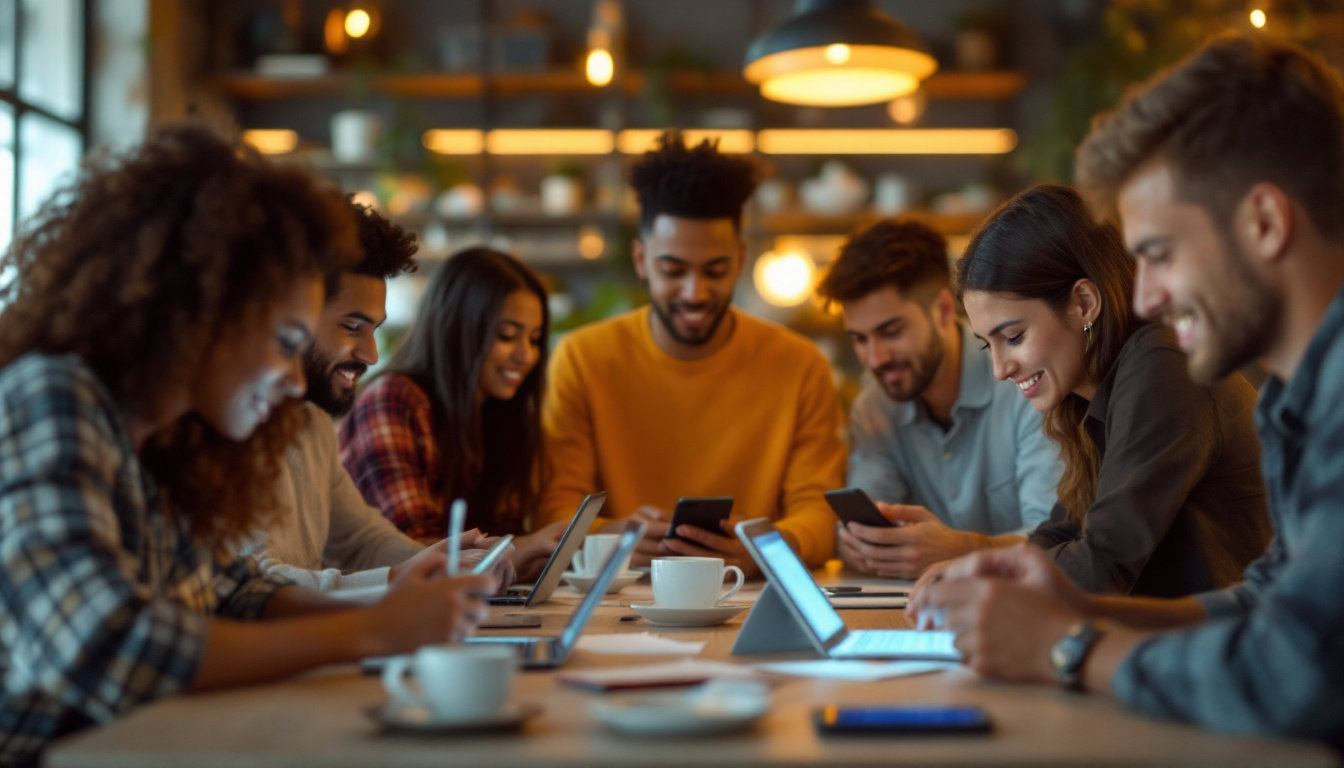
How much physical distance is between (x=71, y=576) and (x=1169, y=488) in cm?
144

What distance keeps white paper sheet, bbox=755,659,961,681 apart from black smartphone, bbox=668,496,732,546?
91 centimetres

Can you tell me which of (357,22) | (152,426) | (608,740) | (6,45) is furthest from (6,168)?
(608,740)

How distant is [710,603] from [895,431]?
1.50 m

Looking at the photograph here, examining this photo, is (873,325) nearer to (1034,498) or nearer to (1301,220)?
(1034,498)

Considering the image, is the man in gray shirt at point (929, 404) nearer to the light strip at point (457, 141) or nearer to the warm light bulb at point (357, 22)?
the light strip at point (457, 141)

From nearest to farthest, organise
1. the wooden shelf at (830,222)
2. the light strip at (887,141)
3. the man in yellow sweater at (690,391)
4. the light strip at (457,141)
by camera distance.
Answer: the man in yellow sweater at (690,391)
the wooden shelf at (830,222)
the light strip at (887,141)
the light strip at (457,141)

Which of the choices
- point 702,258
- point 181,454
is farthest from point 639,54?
point 181,454

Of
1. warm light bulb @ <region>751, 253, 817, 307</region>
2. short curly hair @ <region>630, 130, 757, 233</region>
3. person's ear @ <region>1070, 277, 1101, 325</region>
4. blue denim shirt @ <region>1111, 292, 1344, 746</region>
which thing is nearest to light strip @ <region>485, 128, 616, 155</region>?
warm light bulb @ <region>751, 253, 817, 307</region>

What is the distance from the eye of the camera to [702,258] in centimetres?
320

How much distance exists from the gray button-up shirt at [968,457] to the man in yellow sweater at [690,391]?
12cm

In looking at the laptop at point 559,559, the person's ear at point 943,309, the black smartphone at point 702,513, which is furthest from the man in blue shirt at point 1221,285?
the person's ear at point 943,309

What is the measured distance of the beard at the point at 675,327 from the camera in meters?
3.23

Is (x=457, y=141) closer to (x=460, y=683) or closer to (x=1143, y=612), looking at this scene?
(x=1143, y=612)

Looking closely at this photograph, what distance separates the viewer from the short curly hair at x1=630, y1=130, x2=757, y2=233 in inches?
126
